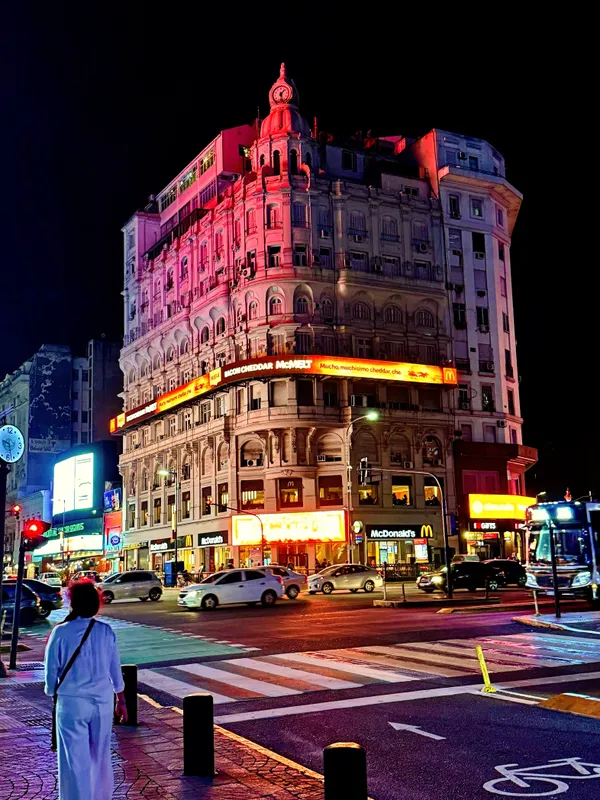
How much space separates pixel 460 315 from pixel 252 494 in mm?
23811

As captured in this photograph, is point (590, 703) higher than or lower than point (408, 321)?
lower

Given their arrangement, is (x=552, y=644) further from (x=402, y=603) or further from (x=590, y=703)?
(x=402, y=603)

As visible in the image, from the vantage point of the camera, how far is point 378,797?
6898mm

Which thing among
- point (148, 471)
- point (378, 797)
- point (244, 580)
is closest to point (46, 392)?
point (148, 471)

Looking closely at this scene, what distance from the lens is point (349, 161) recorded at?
73688 mm

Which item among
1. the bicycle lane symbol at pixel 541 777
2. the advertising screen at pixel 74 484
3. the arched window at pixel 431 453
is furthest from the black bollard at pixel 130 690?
the advertising screen at pixel 74 484

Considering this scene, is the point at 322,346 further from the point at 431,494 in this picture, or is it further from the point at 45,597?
the point at 45,597

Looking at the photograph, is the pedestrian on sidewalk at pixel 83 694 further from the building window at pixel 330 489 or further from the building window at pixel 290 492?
the building window at pixel 330 489

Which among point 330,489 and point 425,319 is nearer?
point 330,489

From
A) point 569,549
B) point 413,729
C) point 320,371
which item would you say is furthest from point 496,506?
point 413,729

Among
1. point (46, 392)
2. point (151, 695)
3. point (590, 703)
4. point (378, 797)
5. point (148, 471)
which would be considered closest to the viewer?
point (378, 797)

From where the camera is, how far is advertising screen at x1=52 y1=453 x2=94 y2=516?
96812mm

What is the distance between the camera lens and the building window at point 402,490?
6569 cm

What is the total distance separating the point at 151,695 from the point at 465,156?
6987cm
